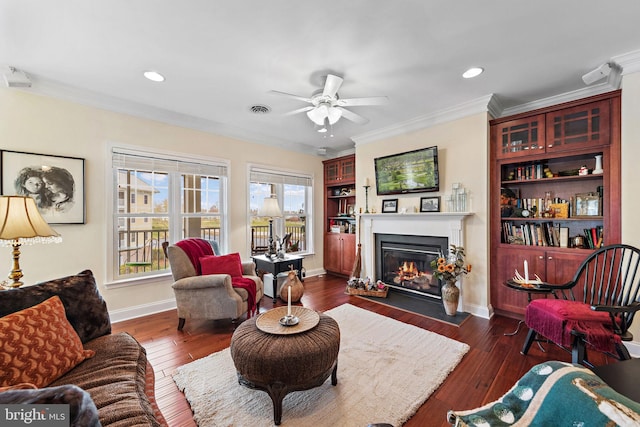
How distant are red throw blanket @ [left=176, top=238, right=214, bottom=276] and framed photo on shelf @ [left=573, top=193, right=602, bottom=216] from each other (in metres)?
4.33

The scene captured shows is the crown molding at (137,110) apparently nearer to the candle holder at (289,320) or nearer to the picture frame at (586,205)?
the candle holder at (289,320)

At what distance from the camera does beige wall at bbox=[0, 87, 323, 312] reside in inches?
100

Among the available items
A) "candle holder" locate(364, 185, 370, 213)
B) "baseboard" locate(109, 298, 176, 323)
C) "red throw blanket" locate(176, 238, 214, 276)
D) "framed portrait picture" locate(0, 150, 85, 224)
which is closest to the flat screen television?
"candle holder" locate(364, 185, 370, 213)

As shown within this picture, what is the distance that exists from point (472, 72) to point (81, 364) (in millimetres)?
3714

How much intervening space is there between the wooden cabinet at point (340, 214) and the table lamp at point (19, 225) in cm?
403

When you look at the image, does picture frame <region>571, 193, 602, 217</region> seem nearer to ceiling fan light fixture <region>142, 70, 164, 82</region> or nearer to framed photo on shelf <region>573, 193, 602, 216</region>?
framed photo on shelf <region>573, 193, 602, 216</region>

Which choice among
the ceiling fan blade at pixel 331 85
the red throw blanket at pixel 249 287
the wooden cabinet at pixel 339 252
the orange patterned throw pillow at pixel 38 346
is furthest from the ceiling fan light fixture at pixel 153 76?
the wooden cabinet at pixel 339 252

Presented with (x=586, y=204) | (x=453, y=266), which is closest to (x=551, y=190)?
(x=586, y=204)

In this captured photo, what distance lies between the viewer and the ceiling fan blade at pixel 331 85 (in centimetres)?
226

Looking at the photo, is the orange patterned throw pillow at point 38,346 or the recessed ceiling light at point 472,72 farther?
the recessed ceiling light at point 472,72

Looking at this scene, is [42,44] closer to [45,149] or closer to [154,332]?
[45,149]

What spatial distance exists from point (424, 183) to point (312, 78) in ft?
6.89

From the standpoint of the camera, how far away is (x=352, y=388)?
181 cm

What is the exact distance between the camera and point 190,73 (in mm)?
2465
